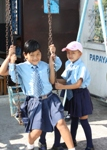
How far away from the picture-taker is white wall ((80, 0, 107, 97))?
546 cm

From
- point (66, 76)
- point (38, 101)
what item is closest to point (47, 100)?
point (38, 101)

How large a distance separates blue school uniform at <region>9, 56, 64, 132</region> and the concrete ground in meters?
0.57

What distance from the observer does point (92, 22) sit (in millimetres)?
5789

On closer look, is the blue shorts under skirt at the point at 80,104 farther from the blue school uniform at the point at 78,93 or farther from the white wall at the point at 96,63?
the white wall at the point at 96,63

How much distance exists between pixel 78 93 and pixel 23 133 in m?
1.07

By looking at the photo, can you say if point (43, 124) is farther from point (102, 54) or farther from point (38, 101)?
point (102, 54)

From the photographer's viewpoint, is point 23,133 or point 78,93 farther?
point 23,133

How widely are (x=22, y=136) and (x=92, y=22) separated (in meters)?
2.81

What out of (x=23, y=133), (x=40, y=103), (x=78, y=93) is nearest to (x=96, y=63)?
(x=23, y=133)

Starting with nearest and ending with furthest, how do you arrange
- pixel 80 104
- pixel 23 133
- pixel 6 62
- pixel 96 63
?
pixel 6 62
pixel 80 104
pixel 23 133
pixel 96 63

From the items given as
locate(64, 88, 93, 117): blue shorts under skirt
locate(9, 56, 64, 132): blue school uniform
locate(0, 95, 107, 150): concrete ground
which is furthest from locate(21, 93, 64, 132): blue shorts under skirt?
locate(0, 95, 107, 150): concrete ground

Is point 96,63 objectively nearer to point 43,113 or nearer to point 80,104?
point 80,104

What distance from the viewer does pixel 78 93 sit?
11.0 ft

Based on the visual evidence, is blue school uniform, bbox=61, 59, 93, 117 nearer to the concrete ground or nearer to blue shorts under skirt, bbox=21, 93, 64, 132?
blue shorts under skirt, bbox=21, 93, 64, 132
